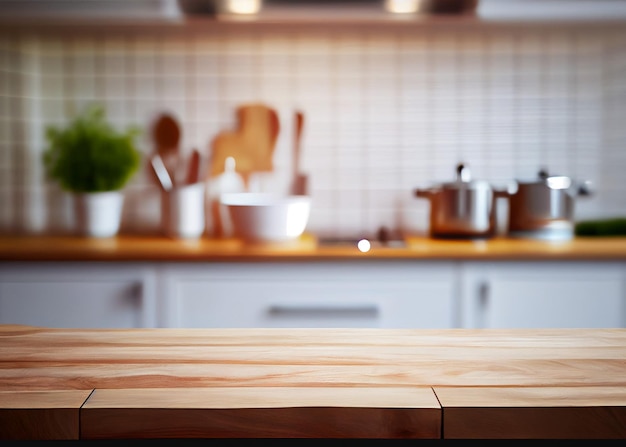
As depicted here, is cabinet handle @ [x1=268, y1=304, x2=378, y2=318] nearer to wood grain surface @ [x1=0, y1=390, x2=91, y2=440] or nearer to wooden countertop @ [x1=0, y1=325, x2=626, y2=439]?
wooden countertop @ [x1=0, y1=325, x2=626, y2=439]

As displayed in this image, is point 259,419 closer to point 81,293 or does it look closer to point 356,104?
point 81,293

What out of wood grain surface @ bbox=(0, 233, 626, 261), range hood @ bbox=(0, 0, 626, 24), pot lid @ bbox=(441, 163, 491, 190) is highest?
range hood @ bbox=(0, 0, 626, 24)

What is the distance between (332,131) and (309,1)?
64cm

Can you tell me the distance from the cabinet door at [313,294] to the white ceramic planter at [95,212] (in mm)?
585

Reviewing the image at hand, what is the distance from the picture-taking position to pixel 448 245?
2121mm

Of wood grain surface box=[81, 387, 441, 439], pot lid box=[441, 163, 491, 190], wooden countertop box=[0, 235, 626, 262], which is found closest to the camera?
wood grain surface box=[81, 387, 441, 439]

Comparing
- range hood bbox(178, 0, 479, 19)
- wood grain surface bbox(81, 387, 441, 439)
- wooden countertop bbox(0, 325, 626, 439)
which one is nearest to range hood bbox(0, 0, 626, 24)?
range hood bbox(178, 0, 479, 19)

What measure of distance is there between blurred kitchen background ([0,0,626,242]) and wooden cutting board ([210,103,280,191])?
43mm

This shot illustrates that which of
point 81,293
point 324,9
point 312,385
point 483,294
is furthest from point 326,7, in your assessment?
point 312,385

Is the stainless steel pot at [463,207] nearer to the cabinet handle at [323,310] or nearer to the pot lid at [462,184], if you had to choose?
the pot lid at [462,184]

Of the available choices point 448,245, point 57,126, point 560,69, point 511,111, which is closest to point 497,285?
point 448,245

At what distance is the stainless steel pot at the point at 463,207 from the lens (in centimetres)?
221

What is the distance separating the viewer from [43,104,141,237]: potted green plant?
243 cm

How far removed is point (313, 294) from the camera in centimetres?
199
